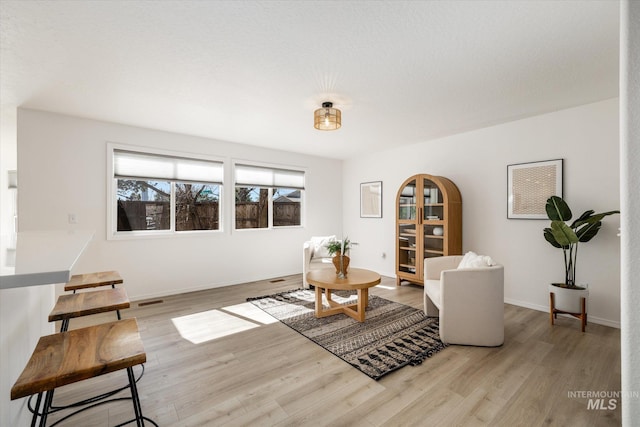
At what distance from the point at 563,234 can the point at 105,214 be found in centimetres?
532

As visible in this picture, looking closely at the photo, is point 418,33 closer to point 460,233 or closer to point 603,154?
point 603,154

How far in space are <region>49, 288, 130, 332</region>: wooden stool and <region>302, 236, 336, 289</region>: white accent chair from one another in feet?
8.89

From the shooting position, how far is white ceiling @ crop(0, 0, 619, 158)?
67.0 inches

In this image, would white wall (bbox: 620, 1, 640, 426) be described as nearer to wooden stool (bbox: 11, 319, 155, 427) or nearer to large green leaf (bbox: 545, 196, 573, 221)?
wooden stool (bbox: 11, 319, 155, 427)

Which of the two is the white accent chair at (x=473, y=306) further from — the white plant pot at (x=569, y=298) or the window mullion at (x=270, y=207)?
the window mullion at (x=270, y=207)

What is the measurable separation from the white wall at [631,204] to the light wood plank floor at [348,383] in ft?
3.12

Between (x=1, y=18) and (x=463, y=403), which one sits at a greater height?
(x=1, y=18)

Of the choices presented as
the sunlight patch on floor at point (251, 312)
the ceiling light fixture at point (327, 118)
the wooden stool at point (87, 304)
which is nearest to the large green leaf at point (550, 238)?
the ceiling light fixture at point (327, 118)

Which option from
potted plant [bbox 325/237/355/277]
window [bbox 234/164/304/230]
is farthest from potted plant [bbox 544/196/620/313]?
window [bbox 234/164/304/230]

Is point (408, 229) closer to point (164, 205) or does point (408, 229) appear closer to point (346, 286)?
point (346, 286)

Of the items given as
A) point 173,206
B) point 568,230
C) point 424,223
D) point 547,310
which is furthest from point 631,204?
point 173,206

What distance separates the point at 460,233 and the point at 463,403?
2.77 meters

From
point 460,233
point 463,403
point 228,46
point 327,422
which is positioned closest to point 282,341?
A: point 327,422

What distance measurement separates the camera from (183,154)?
4.21 meters
